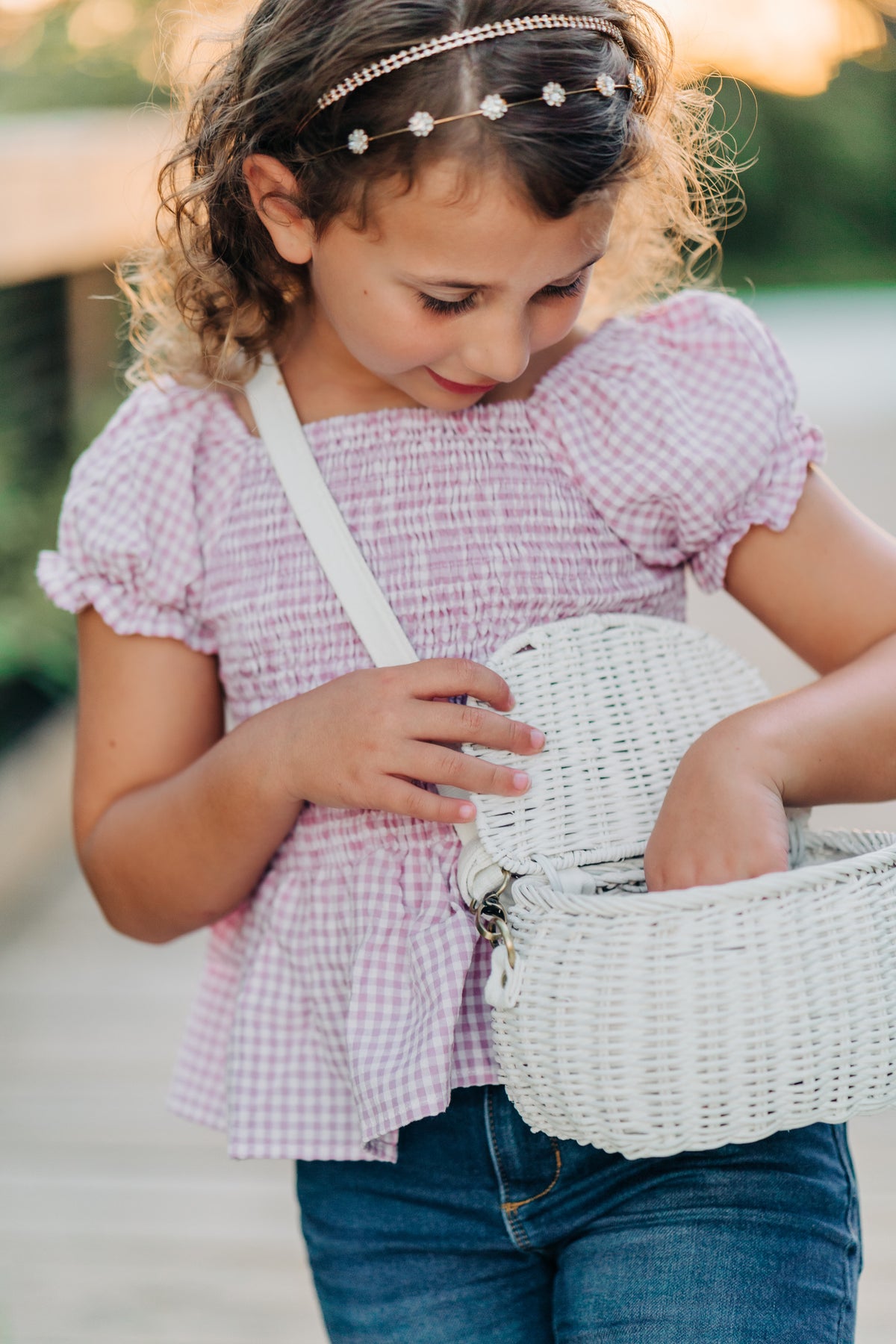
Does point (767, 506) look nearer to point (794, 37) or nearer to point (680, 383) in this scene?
point (680, 383)

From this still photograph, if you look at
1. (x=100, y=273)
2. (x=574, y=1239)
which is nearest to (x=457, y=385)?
(x=574, y=1239)

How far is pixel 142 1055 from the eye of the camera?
10.0 feet

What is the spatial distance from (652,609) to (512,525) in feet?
0.59

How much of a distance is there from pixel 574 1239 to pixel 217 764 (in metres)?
0.56

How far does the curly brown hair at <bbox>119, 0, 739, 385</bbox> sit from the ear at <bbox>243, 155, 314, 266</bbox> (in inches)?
0.5

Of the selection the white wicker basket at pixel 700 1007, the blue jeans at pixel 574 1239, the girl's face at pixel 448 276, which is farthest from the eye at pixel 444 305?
the blue jeans at pixel 574 1239

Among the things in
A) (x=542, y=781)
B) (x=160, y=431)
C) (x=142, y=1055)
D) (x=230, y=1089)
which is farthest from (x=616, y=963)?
(x=142, y=1055)

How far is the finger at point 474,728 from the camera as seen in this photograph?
1.28m

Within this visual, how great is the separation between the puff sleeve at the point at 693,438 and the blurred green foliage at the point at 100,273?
0.35 metres

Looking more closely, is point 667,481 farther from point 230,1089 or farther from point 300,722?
point 230,1089

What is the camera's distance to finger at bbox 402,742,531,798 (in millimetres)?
1265

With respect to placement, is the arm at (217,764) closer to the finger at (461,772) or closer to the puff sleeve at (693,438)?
the finger at (461,772)

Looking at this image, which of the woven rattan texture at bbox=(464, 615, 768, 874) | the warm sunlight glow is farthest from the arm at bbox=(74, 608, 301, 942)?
the warm sunlight glow

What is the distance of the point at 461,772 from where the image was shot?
128cm
